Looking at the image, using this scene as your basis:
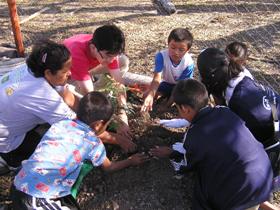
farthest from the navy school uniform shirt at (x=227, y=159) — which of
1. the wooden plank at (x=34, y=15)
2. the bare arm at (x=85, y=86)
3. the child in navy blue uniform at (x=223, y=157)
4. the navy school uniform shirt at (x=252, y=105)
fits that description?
the wooden plank at (x=34, y=15)

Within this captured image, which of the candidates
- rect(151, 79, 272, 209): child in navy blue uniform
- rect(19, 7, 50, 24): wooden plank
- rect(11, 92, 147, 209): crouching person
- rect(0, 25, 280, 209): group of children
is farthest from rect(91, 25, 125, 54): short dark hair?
rect(19, 7, 50, 24): wooden plank

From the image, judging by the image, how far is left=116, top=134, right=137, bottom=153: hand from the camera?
3.15m

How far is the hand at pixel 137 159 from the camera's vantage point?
3011 mm

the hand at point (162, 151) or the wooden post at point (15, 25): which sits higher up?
the wooden post at point (15, 25)

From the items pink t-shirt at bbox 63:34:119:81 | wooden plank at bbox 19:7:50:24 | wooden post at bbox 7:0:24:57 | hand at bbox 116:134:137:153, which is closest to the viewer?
hand at bbox 116:134:137:153

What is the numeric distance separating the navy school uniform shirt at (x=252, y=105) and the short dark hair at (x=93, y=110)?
91 cm

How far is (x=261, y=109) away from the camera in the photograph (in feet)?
9.53

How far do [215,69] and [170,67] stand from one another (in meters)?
0.93

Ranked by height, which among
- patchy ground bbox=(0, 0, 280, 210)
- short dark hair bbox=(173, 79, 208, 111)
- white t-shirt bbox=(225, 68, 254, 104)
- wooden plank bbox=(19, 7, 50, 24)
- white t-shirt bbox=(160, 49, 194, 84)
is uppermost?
short dark hair bbox=(173, 79, 208, 111)

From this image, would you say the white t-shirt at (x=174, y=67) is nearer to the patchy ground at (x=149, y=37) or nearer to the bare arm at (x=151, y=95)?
the bare arm at (x=151, y=95)

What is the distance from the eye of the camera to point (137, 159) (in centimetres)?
303

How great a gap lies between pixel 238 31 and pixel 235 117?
12.0 feet

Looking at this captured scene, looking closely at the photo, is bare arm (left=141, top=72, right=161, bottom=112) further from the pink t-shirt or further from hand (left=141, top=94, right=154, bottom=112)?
the pink t-shirt

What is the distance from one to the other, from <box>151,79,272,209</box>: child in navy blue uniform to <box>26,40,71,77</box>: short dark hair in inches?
32.3
